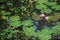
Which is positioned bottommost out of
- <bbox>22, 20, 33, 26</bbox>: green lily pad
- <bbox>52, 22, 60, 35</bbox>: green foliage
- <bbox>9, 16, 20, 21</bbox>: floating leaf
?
<bbox>52, 22, 60, 35</bbox>: green foliage

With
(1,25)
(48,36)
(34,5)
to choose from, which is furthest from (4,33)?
(34,5)

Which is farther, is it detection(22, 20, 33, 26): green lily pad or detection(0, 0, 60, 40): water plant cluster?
detection(22, 20, 33, 26): green lily pad

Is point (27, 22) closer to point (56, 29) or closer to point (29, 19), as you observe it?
point (29, 19)

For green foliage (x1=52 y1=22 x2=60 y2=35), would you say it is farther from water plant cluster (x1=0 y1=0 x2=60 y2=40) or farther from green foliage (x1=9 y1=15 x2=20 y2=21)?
green foliage (x1=9 y1=15 x2=20 y2=21)

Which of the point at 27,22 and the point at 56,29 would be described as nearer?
the point at 56,29

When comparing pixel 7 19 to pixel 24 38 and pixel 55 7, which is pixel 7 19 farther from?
pixel 55 7

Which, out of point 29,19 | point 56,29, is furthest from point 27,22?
point 56,29

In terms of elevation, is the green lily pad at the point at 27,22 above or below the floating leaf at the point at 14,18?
below

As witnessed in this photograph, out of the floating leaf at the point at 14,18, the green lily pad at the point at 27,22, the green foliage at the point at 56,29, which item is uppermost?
the floating leaf at the point at 14,18

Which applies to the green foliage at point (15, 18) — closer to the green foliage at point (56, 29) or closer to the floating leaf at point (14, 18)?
the floating leaf at point (14, 18)

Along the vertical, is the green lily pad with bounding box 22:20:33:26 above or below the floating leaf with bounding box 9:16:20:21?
below

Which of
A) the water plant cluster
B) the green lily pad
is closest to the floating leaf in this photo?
the water plant cluster

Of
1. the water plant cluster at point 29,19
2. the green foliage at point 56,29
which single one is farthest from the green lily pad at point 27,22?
the green foliage at point 56,29

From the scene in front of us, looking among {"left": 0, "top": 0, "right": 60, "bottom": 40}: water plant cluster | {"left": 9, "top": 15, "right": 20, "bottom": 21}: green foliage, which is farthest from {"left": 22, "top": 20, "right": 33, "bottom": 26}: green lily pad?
{"left": 9, "top": 15, "right": 20, "bottom": 21}: green foliage
